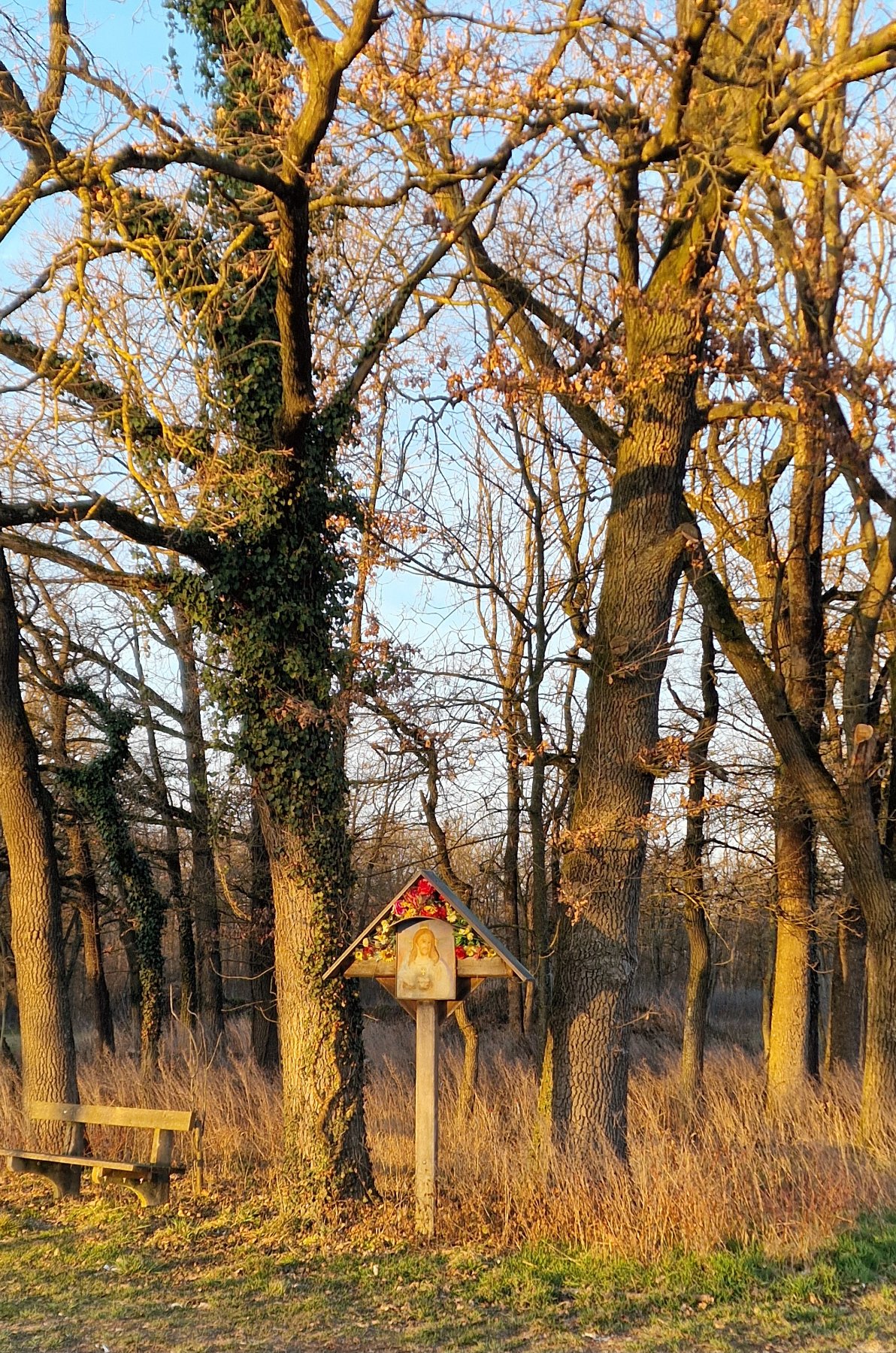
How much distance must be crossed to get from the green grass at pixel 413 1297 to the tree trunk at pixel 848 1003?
23.5 ft

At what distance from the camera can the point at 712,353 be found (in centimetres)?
775

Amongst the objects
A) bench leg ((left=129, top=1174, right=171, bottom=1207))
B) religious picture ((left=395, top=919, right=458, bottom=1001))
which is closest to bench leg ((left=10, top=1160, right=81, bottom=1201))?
bench leg ((left=129, top=1174, right=171, bottom=1207))

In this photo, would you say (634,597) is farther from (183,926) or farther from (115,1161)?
(183,926)

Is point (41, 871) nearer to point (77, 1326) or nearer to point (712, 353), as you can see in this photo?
point (77, 1326)

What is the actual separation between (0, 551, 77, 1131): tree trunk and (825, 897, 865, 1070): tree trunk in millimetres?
9072

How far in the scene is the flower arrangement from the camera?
705cm

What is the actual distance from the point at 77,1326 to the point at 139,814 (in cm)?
1220

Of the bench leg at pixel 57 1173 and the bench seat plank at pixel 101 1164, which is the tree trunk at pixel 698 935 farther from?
the bench leg at pixel 57 1173

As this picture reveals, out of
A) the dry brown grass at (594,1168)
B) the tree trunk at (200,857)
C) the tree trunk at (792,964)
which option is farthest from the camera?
the tree trunk at (200,857)

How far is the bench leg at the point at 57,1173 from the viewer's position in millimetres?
8109

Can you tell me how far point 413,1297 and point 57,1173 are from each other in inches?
145

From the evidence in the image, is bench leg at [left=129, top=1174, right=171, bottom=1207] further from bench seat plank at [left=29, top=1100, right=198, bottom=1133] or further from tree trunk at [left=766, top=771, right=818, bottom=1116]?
tree trunk at [left=766, top=771, right=818, bottom=1116]

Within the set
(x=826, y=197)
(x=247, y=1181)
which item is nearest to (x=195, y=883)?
(x=247, y=1181)

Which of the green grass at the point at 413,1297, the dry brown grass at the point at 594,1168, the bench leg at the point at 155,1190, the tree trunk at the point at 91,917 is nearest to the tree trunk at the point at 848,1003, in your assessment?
the dry brown grass at the point at 594,1168
